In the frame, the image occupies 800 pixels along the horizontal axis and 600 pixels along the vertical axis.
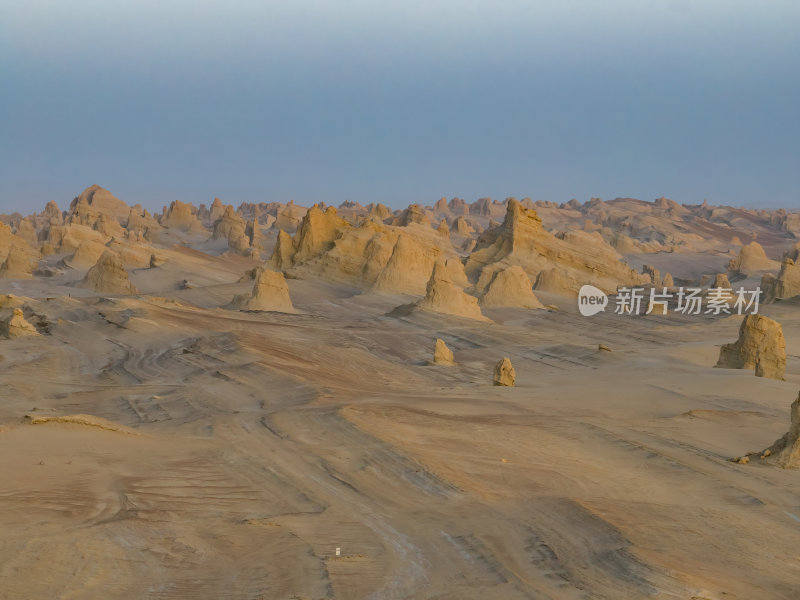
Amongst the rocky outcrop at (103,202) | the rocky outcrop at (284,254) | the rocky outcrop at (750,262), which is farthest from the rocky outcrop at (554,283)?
the rocky outcrop at (103,202)

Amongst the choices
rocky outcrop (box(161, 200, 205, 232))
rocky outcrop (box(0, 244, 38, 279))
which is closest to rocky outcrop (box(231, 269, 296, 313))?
rocky outcrop (box(0, 244, 38, 279))

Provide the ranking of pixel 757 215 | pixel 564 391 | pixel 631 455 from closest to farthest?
1. pixel 631 455
2. pixel 564 391
3. pixel 757 215

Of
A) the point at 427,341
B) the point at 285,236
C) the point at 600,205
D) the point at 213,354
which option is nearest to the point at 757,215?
the point at 600,205

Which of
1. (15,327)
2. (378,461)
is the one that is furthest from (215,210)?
(378,461)

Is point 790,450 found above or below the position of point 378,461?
above

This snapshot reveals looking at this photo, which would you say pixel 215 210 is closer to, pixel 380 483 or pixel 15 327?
pixel 15 327

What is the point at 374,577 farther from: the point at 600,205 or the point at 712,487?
the point at 600,205

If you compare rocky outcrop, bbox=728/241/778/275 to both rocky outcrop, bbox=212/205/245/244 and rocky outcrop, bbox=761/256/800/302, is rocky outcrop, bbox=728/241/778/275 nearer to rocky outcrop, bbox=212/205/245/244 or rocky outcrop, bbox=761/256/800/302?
rocky outcrop, bbox=761/256/800/302
